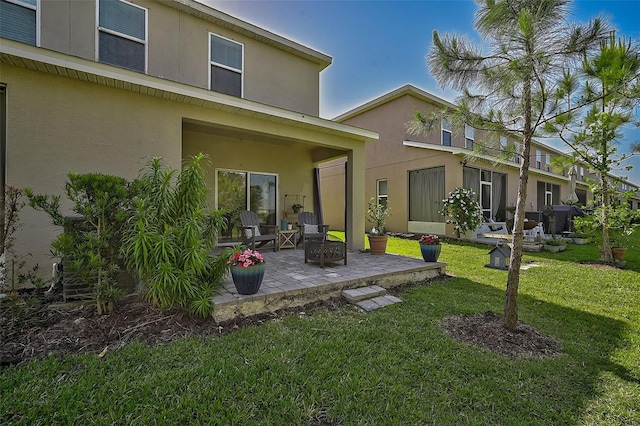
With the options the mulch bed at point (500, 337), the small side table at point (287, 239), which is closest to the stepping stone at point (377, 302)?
the mulch bed at point (500, 337)

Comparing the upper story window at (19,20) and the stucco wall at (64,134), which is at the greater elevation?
the upper story window at (19,20)

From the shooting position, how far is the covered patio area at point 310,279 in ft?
11.5

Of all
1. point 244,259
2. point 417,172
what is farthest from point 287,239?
point 417,172

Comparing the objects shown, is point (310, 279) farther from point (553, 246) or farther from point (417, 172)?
point (417, 172)

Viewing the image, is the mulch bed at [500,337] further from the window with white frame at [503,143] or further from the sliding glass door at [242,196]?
the sliding glass door at [242,196]

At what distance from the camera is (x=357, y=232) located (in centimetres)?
746

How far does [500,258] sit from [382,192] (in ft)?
25.3

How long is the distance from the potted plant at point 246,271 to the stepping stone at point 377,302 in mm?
1502

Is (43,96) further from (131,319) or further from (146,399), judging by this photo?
(146,399)

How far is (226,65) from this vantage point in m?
7.25

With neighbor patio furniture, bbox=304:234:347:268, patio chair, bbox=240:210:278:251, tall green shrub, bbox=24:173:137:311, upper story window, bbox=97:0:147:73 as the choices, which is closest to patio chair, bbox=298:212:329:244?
patio chair, bbox=240:210:278:251

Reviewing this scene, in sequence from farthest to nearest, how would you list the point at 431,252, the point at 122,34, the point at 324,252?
the point at 122,34 < the point at 431,252 < the point at 324,252

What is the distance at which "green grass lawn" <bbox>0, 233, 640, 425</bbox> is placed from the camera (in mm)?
1956

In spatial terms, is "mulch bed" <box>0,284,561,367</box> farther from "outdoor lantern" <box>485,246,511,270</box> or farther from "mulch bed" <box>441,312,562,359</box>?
"outdoor lantern" <box>485,246,511,270</box>
